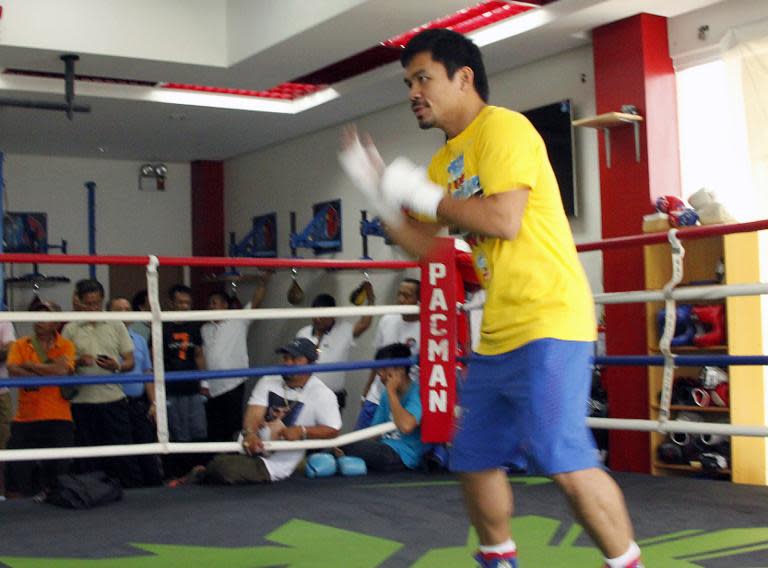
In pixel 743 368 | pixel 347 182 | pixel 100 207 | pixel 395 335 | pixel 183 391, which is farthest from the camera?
pixel 100 207

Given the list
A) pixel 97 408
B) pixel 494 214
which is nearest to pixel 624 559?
pixel 494 214

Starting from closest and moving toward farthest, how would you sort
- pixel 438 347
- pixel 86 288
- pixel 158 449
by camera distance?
pixel 158 449 → pixel 438 347 → pixel 86 288

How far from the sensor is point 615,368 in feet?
17.2

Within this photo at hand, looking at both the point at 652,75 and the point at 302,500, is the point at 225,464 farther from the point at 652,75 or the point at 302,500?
the point at 652,75

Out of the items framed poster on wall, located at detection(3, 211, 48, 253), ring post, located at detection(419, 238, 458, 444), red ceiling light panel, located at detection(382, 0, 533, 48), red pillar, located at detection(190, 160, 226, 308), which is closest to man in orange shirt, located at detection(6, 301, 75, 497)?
ring post, located at detection(419, 238, 458, 444)

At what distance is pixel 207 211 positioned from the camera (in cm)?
888

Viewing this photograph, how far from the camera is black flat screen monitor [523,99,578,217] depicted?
5.55m

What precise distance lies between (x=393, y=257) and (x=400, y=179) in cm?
493

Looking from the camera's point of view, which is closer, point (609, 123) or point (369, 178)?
point (369, 178)

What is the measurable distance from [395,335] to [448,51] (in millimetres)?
3479

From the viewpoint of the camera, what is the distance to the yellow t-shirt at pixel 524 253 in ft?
6.02

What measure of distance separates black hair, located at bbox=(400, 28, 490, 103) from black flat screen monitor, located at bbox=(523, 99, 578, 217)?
3.63 m

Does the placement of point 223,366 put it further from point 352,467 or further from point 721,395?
point 721,395

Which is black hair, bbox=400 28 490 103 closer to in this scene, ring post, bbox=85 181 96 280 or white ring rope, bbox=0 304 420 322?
white ring rope, bbox=0 304 420 322
